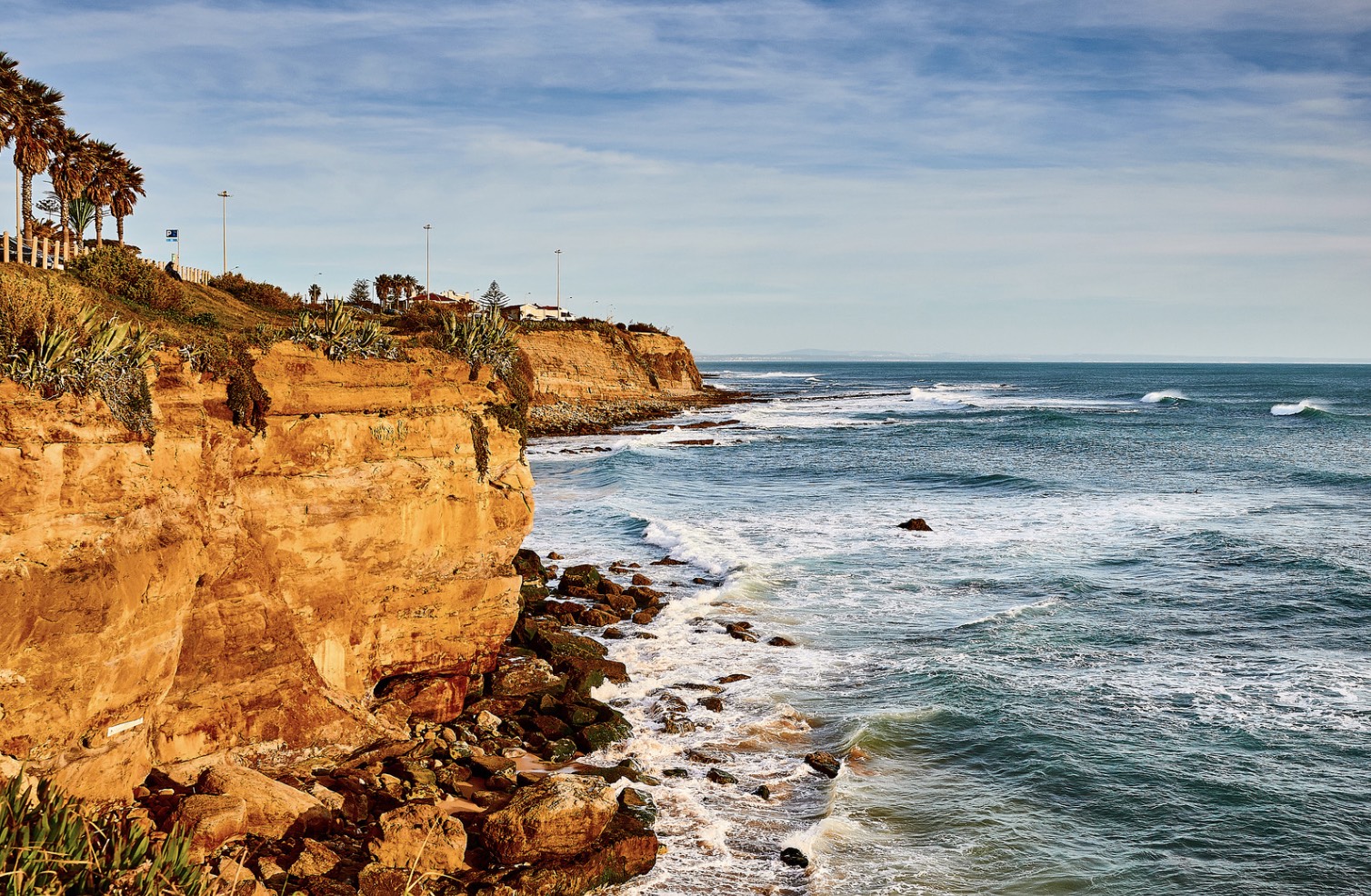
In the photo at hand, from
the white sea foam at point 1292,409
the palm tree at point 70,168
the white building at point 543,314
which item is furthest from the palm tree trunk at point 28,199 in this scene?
the white sea foam at point 1292,409

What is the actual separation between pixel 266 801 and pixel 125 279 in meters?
15.9

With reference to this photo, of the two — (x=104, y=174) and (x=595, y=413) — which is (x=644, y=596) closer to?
(x=104, y=174)

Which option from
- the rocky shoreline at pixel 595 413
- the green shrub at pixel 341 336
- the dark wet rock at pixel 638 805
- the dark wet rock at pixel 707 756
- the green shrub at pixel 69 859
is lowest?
the dark wet rock at pixel 707 756

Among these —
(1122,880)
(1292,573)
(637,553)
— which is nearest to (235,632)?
(1122,880)

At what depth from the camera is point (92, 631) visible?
8.27 meters

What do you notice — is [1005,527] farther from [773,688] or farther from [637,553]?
[773,688]

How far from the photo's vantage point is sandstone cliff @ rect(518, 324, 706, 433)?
66.1 meters

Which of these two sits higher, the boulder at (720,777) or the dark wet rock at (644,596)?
the dark wet rock at (644,596)

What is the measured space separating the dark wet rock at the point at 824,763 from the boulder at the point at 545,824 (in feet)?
11.6

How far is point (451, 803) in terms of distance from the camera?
11.0 m

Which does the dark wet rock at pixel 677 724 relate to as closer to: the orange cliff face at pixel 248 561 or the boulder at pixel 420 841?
the orange cliff face at pixel 248 561

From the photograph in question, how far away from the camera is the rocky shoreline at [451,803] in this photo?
8852 mm

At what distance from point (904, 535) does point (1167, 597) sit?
8178 mm

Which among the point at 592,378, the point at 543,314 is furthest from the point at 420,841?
the point at 543,314
